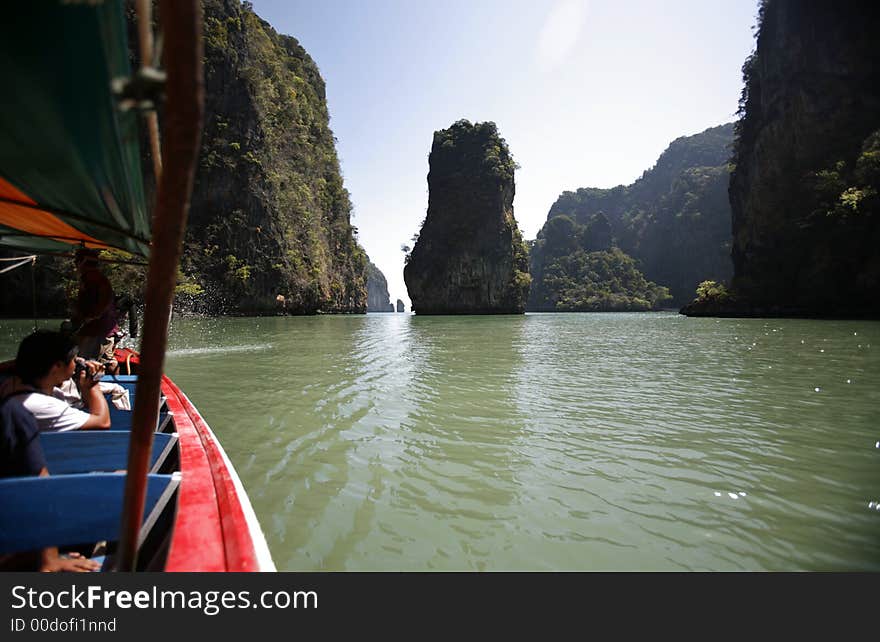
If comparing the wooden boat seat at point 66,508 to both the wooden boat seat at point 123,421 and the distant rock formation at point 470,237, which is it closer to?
the wooden boat seat at point 123,421

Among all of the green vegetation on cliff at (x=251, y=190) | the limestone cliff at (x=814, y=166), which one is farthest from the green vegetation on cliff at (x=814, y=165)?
the green vegetation on cliff at (x=251, y=190)

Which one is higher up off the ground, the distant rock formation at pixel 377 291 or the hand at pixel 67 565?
the distant rock formation at pixel 377 291

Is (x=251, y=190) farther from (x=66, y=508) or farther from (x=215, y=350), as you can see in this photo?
(x=66, y=508)

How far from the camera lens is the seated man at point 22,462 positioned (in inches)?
70.5

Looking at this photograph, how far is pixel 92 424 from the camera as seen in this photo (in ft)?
8.26

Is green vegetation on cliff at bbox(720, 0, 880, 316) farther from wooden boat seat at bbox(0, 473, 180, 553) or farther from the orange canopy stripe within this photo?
the orange canopy stripe

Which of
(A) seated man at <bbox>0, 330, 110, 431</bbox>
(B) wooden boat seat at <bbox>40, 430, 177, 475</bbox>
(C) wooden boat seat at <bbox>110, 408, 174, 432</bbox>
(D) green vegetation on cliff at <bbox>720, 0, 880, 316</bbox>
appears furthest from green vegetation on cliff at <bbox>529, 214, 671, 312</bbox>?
(A) seated man at <bbox>0, 330, 110, 431</bbox>

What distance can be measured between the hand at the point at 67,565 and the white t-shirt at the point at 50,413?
2.47ft

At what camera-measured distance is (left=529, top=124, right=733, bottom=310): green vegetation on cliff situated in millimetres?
98312

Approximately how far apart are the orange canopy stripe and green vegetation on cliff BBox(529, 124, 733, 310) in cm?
9938

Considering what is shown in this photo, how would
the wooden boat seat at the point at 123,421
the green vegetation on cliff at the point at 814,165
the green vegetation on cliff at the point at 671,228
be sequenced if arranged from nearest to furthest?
the wooden boat seat at the point at 123,421, the green vegetation on cliff at the point at 814,165, the green vegetation on cliff at the point at 671,228

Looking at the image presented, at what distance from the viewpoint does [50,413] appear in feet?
7.23
